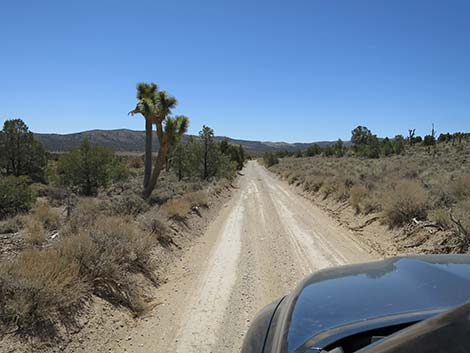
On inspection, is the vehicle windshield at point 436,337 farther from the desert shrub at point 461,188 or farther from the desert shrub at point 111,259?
the desert shrub at point 461,188

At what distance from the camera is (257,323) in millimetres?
2473

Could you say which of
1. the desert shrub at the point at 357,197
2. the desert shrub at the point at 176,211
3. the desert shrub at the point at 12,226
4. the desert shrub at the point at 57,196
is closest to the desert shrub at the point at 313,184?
the desert shrub at the point at 357,197

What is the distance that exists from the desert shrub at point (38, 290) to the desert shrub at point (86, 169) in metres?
17.7

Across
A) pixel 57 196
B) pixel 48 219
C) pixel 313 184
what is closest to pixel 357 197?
pixel 313 184

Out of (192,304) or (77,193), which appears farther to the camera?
(77,193)

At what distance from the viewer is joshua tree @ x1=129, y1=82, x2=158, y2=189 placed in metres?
18.9

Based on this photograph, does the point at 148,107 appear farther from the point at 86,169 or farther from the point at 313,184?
the point at 313,184

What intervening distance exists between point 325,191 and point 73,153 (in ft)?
53.1

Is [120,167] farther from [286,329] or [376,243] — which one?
[286,329]

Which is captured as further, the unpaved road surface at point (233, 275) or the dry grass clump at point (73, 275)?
the unpaved road surface at point (233, 275)

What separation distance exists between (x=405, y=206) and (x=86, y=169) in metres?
19.1

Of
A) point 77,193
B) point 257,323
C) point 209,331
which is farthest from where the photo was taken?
point 77,193

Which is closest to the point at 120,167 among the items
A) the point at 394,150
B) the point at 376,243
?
the point at 376,243

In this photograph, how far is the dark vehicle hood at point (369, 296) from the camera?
1980mm
